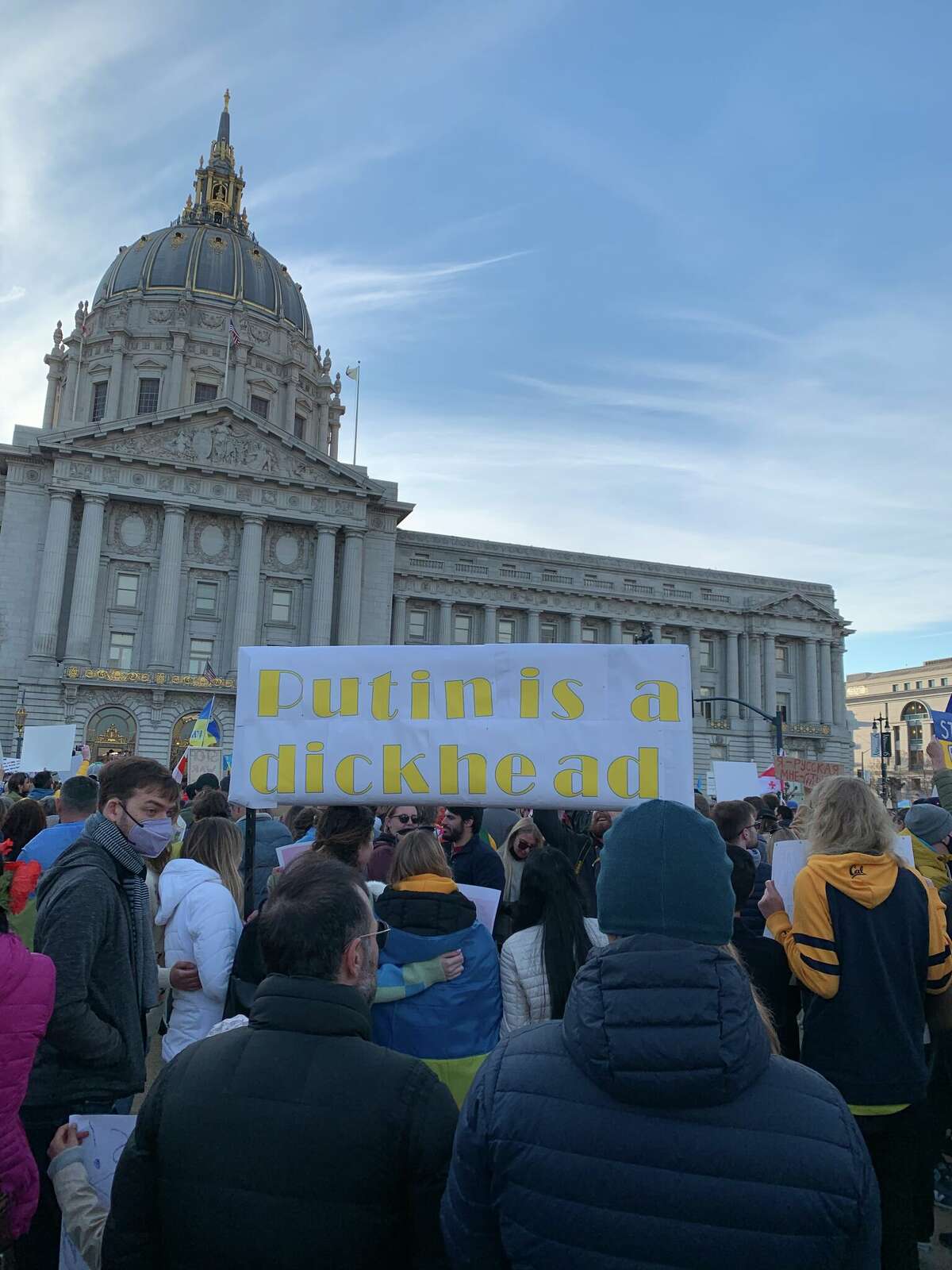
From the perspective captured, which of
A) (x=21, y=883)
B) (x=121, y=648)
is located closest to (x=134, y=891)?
(x=21, y=883)

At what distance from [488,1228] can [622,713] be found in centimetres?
373

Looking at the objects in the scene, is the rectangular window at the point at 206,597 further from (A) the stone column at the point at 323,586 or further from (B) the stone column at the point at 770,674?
(B) the stone column at the point at 770,674

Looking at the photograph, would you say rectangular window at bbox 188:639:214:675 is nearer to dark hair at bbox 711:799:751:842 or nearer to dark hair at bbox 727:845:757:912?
dark hair at bbox 711:799:751:842

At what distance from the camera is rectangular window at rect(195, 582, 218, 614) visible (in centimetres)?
A: 4531

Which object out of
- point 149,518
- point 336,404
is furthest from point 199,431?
point 336,404

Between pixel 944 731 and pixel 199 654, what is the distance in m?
39.2

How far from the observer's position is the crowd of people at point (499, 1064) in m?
1.78

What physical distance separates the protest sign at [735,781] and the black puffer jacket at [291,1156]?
13.4 m

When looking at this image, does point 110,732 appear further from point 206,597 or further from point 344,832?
point 344,832

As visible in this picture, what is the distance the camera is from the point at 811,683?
61.1m

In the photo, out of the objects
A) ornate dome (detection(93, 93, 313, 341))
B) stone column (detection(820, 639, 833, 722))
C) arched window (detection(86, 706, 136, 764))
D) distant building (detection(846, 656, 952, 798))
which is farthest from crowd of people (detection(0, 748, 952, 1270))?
distant building (detection(846, 656, 952, 798))

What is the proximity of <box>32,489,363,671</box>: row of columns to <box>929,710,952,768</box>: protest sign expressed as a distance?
35218 millimetres

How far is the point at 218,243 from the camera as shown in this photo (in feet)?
219

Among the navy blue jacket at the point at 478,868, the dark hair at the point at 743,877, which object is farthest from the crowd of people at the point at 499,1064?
the navy blue jacket at the point at 478,868
